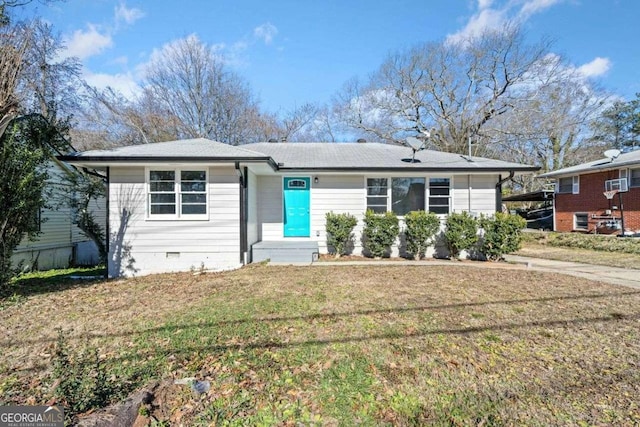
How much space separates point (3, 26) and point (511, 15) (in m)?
28.1

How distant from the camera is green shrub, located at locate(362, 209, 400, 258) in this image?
8859 mm

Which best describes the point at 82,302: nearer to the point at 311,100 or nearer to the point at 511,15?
the point at 311,100

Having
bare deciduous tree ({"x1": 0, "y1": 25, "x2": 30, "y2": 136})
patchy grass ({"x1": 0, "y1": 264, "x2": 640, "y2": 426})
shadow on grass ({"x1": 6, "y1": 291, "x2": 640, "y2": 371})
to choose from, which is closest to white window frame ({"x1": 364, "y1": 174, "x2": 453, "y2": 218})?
patchy grass ({"x1": 0, "y1": 264, "x2": 640, "y2": 426})

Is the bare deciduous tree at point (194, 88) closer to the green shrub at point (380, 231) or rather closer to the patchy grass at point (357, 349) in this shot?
the green shrub at point (380, 231)

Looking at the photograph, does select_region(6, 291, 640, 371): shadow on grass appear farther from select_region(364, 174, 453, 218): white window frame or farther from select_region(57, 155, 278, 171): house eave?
select_region(364, 174, 453, 218): white window frame

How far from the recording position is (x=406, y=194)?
9.60 metres

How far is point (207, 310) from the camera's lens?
15.0ft

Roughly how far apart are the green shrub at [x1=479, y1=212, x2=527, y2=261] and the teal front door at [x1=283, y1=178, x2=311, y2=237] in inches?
206

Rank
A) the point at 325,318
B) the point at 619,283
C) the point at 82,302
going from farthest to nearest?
the point at 619,283
the point at 82,302
the point at 325,318

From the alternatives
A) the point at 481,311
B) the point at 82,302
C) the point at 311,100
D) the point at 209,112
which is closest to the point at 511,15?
the point at 311,100

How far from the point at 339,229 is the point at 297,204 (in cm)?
164

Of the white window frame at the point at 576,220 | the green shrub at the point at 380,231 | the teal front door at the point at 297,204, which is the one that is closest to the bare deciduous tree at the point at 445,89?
the white window frame at the point at 576,220

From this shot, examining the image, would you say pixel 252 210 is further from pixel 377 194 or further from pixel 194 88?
pixel 194 88

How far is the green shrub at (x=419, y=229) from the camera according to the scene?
8.79 meters
